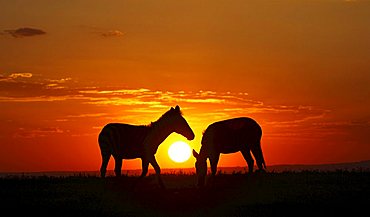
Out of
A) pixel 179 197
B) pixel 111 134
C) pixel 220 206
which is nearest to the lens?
pixel 220 206

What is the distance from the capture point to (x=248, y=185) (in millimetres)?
26062

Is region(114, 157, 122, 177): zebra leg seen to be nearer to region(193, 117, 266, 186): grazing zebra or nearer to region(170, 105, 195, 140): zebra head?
region(170, 105, 195, 140): zebra head

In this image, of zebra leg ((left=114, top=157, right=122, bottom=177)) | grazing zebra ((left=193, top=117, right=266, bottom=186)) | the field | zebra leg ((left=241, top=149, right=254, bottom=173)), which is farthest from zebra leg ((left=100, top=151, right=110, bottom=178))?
zebra leg ((left=241, top=149, right=254, bottom=173))

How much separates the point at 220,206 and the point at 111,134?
9.09 metres

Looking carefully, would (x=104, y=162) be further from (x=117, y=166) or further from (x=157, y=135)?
(x=157, y=135)

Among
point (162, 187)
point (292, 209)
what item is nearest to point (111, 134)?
point (162, 187)

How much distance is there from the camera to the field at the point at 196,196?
21.0 m

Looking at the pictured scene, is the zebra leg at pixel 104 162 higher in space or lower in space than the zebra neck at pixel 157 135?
lower

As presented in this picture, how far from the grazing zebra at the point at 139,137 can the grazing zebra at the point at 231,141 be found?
88cm

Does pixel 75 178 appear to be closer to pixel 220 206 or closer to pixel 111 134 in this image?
pixel 111 134

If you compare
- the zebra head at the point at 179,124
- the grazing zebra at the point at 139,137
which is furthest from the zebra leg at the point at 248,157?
the zebra head at the point at 179,124

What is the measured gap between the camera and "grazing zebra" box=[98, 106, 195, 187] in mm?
28862

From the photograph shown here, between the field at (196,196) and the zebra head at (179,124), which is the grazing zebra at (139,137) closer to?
the zebra head at (179,124)

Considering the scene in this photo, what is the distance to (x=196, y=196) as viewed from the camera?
23.7 metres
